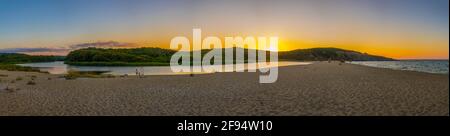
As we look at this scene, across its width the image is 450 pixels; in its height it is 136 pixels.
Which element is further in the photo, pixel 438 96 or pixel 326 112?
pixel 438 96
